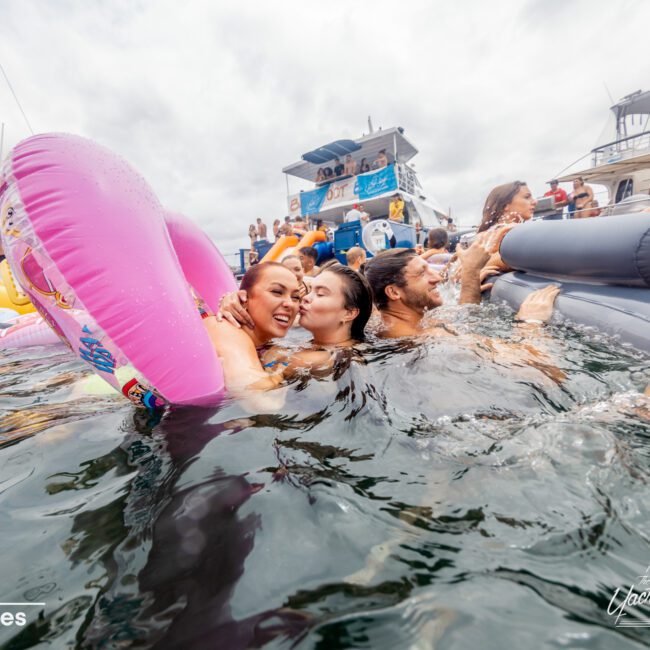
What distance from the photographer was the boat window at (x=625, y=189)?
11367 millimetres

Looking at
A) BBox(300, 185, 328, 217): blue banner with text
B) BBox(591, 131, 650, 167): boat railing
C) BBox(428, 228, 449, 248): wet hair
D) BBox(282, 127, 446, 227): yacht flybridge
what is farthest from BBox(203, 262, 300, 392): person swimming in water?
BBox(300, 185, 328, 217): blue banner with text

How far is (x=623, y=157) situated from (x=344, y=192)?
1127cm

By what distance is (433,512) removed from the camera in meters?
0.93

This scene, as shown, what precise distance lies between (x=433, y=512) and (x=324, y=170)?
67.5 feet

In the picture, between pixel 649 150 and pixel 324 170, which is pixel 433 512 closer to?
pixel 649 150

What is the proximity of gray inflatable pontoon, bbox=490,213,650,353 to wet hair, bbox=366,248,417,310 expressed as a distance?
1.04 metres

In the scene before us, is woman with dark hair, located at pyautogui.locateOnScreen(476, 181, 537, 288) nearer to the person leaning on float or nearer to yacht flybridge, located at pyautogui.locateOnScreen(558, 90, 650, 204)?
the person leaning on float

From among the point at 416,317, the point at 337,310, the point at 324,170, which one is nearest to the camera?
the point at 337,310

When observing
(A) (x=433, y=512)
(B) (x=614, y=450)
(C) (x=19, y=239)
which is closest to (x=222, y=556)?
(A) (x=433, y=512)

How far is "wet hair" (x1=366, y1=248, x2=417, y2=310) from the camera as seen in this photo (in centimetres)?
302

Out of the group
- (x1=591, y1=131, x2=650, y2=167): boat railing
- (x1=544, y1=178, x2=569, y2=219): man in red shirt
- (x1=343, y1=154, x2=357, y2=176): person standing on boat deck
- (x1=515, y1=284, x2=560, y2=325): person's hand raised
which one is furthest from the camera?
(x1=343, y1=154, x2=357, y2=176): person standing on boat deck

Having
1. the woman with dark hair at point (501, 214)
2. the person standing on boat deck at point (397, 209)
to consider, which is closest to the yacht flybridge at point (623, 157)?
the person standing on boat deck at point (397, 209)

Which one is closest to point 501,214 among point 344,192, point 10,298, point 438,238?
point 438,238

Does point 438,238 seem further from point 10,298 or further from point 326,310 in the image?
point 10,298
